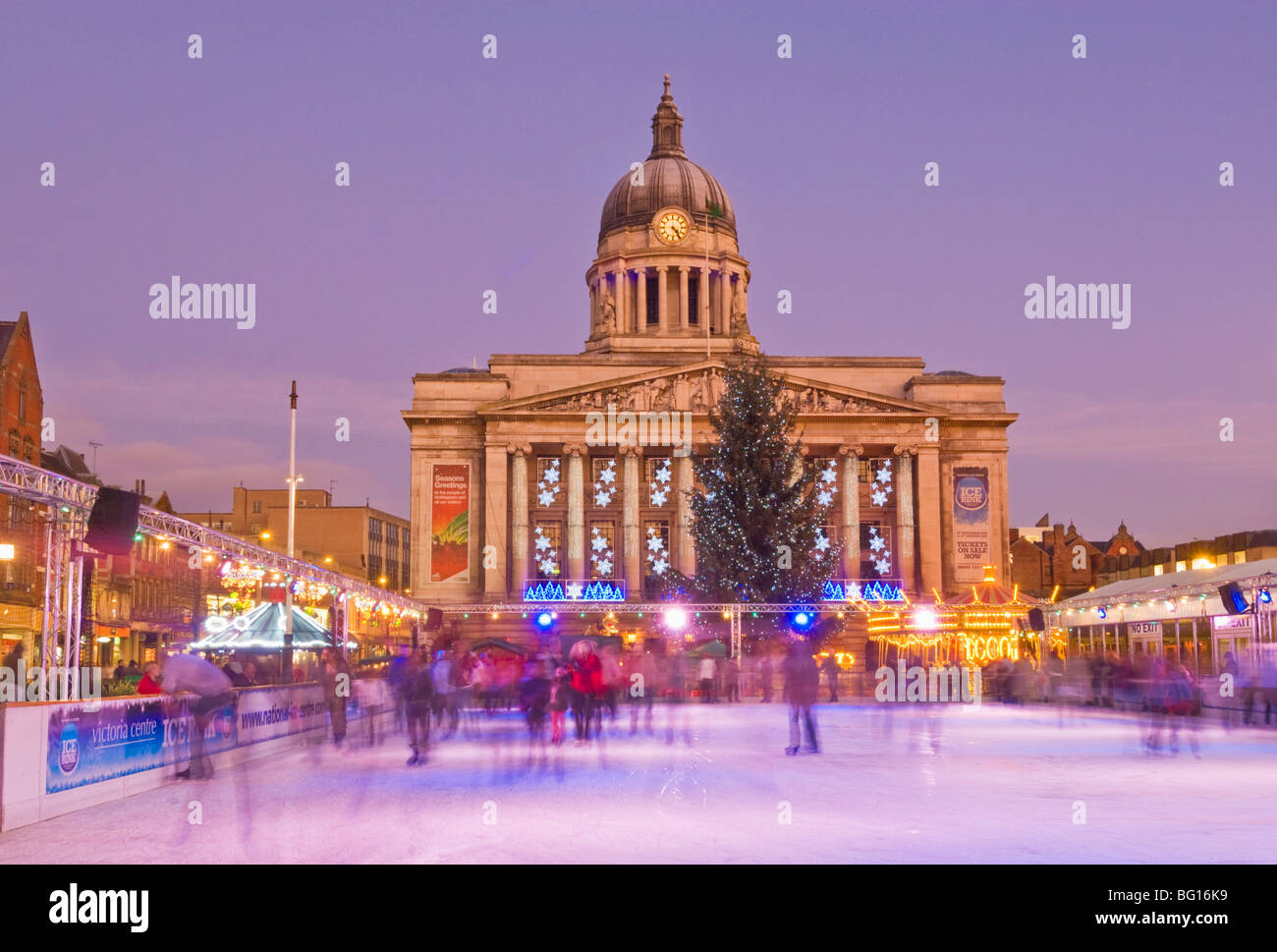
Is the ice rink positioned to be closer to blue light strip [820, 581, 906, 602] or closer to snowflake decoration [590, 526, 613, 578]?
blue light strip [820, 581, 906, 602]

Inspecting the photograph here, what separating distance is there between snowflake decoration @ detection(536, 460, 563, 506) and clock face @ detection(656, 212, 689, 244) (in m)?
26.3

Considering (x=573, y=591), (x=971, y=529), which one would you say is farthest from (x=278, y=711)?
(x=971, y=529)

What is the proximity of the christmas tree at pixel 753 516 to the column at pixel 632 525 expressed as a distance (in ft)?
57.0

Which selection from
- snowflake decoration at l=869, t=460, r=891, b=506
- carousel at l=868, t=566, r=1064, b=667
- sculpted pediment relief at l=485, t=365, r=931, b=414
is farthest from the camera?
snowflake decoration at l=869, t=460, r=891, b=506

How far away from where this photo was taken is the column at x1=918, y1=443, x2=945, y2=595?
8125 centimetres

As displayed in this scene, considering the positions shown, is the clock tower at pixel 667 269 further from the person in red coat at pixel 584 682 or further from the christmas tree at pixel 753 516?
the person in red coat at pixel 584 682

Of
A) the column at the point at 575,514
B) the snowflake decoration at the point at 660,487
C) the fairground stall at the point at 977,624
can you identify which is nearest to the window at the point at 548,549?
the column at the point at 575,514

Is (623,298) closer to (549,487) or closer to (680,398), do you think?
(680,398)

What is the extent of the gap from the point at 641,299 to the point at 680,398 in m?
22.6

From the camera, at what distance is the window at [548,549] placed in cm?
8106

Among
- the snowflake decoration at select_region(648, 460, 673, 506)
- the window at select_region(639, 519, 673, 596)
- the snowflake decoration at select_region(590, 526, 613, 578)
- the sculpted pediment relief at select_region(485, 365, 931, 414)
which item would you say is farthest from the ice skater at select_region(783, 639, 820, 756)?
the snowflake decoration at select_region(648, 460, 673, 506)
